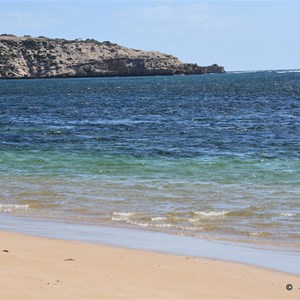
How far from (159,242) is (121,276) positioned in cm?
253

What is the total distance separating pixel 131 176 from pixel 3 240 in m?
8.69

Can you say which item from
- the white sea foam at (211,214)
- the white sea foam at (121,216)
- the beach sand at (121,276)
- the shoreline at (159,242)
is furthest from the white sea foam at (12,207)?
the beach sand at (121,276)

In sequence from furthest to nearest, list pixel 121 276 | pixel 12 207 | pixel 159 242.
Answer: pixel 12 207 → pixel 159 242 → pixel 121 276

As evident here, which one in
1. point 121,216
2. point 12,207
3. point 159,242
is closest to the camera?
point 159,242

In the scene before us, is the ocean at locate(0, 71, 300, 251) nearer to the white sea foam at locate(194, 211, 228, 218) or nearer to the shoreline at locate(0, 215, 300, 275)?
the white sea foam at locate(194, 211, 228, 218)

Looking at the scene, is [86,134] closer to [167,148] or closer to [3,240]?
[167,148]

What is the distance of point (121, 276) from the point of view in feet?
28.0

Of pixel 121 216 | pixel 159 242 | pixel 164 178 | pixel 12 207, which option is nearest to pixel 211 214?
pixel 121 216

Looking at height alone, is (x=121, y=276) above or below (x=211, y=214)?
above

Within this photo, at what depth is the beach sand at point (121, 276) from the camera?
766 cm

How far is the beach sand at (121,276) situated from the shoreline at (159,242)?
38cm

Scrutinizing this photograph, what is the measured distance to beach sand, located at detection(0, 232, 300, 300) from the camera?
25.1 feet

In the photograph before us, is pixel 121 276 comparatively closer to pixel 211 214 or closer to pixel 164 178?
→ pixel 211 214

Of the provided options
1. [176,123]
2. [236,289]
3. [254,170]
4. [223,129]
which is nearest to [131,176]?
[254,170]
